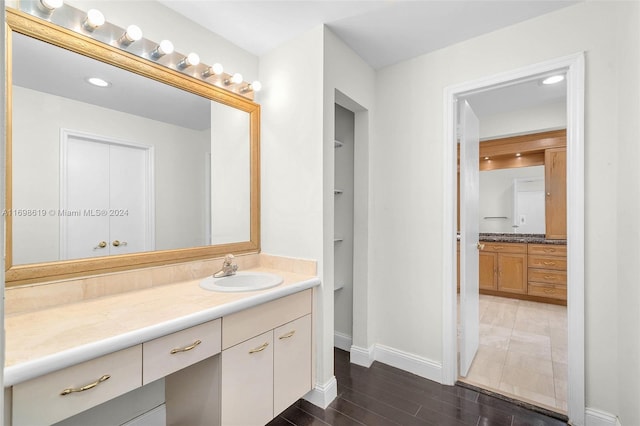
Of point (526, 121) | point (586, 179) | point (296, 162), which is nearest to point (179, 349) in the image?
point (296, 162)

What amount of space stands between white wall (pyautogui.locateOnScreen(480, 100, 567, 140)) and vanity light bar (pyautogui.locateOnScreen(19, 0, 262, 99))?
3.25m

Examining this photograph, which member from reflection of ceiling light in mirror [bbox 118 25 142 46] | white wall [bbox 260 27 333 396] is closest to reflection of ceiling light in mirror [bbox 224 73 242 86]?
white wall [bbox 260 27 333 396]

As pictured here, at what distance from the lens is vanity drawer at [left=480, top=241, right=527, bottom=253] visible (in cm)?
414

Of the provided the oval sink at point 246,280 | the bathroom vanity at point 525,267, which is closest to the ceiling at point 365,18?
the oval sink at point 246,280

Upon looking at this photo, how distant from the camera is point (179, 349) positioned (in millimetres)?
1221

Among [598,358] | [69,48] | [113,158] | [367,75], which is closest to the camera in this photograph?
[69,48]

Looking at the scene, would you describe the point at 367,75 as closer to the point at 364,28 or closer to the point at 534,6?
the point at 364,28

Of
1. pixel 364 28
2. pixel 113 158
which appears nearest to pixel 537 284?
pixel 364 28

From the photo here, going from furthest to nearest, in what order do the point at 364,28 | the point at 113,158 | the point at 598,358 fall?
the point at 364,28
the point at 598,358
the point at 113,158

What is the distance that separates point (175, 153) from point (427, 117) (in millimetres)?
1787

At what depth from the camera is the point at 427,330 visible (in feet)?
7.42

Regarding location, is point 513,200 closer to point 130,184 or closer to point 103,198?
point 130,184

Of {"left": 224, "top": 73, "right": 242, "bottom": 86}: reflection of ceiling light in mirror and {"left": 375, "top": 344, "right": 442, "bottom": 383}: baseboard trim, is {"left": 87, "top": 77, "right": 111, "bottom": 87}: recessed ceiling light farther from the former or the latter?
{"left": 375, "top": 344, "right": 442, "bottom": 383}: baseboard trim

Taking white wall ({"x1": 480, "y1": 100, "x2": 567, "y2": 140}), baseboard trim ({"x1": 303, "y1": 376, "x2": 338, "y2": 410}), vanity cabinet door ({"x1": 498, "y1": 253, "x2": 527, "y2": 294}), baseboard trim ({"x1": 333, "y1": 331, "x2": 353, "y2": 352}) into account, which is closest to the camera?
baseboard trim ({"x1": 303, "y1": 376, "x2": 338, "y2": 410})
